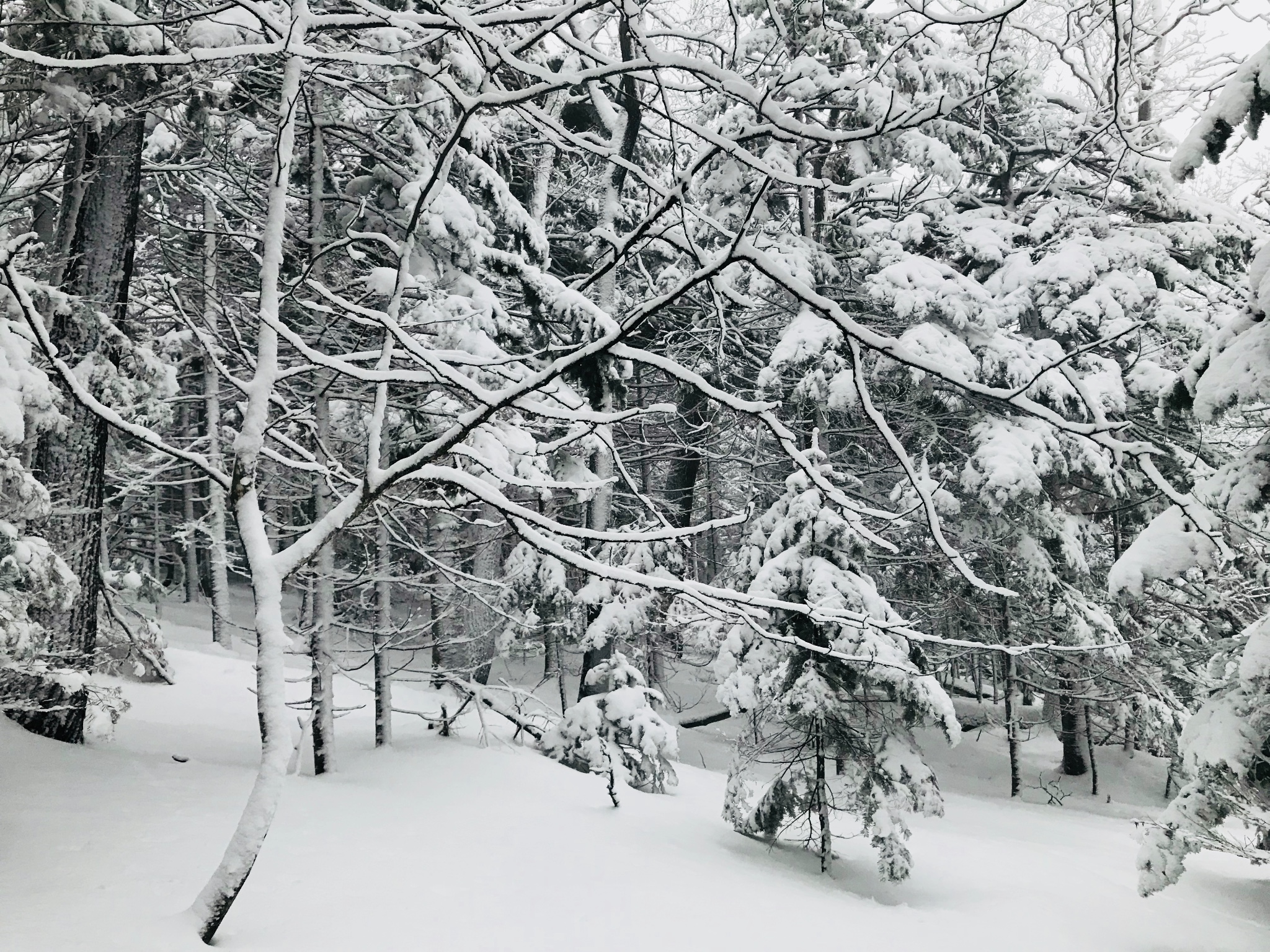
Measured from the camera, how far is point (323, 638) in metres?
7.27

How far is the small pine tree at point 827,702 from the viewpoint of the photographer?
7.43m

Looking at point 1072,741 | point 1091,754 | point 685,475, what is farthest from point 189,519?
point 1072,741

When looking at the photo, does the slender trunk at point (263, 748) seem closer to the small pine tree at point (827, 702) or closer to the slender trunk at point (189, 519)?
the small pine tree at point (827, 702)

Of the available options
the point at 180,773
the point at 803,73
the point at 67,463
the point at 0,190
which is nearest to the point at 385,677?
the point at 180,773

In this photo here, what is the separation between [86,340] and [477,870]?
4.77 meters

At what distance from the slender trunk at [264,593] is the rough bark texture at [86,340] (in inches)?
135

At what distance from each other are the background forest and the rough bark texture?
34 mm

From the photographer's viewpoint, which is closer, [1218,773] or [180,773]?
[1218,773]

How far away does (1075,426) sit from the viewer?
2.14 metres

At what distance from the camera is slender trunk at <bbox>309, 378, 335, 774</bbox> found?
23.4 ft

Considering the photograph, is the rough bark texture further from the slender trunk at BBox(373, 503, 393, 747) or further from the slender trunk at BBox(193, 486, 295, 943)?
the slender trunk at BBox(193, 486, 295, 943)

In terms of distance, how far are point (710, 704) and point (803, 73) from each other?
531 inches

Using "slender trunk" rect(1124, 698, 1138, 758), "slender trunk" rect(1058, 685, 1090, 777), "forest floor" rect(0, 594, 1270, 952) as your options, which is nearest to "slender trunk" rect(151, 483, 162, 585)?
"forest floor" rect(0, 594, 1270, 952)

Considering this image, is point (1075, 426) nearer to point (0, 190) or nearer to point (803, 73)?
point (0, 190)
